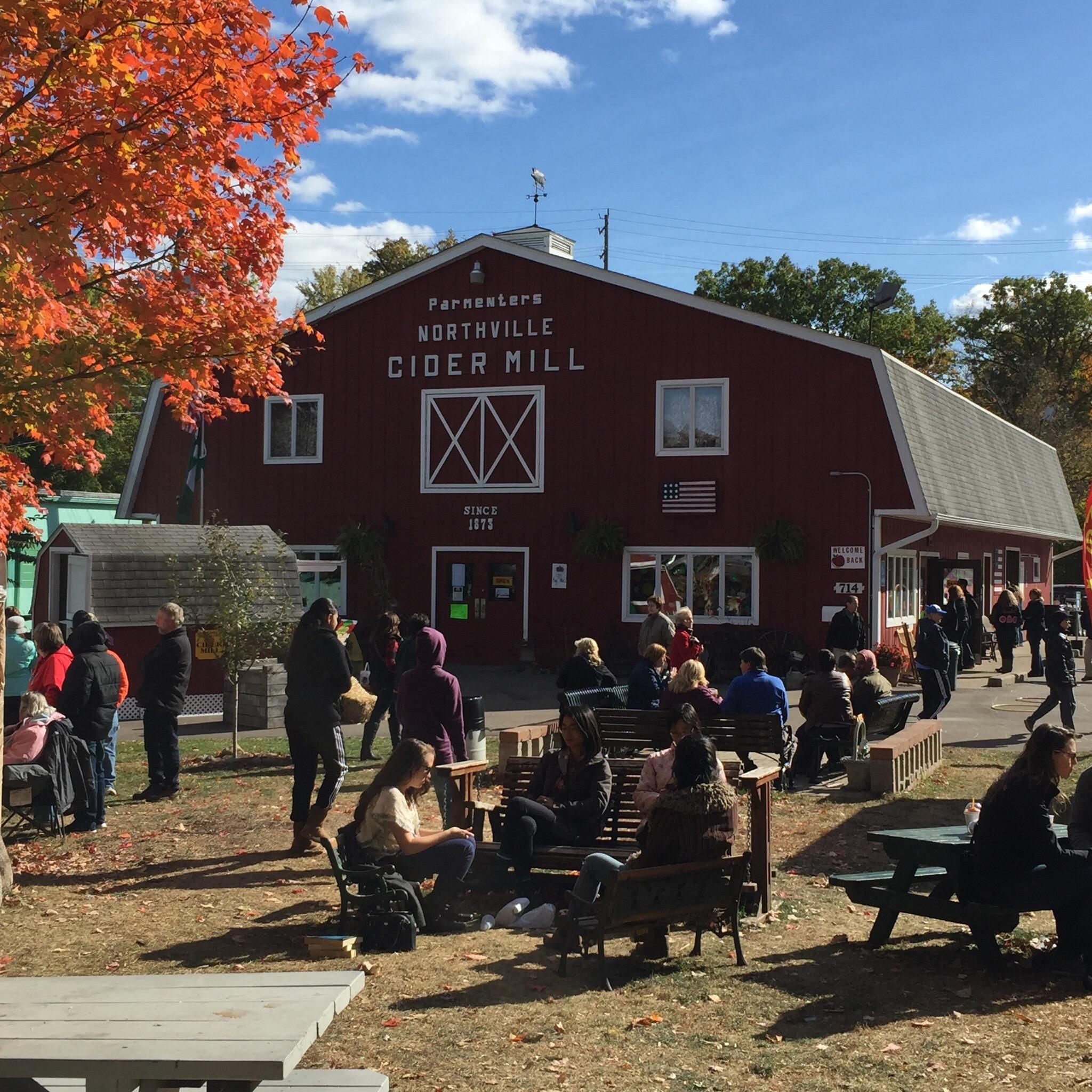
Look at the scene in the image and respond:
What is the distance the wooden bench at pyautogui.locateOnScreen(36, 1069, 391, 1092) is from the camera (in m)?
4.46

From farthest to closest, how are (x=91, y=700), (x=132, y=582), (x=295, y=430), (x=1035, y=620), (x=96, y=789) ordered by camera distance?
(x=295, y=430), (x=1035, y=620), (x=132, y=582), (x=91, y=700), (x=96, y=789)

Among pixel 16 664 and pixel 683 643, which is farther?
pixel 683 643

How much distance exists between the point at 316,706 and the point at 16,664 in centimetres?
463

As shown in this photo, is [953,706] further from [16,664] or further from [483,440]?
[16,664]

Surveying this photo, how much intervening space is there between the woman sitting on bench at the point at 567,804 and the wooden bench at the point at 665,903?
0.98 m

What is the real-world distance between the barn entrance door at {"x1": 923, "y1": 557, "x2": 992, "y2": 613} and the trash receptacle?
588 inches

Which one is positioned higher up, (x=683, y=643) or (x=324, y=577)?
(x=324, y=577)

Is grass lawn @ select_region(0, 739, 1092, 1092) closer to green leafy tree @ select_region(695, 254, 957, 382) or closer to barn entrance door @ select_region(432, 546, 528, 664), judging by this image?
barn entrance door @ select_region(432, 546, 528, 664)

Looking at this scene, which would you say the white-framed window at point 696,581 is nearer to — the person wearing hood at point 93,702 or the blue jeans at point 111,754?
the blue jeans at point 111,754

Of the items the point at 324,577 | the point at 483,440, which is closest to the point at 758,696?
the point at 483,440

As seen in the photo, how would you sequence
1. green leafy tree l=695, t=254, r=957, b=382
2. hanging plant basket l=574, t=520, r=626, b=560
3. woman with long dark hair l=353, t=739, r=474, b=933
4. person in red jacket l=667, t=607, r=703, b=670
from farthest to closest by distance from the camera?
green leafy tree l=695, t=254, r=957, b=382, hanging plant basket l=574, t=520, r=626, b=560, person in red jacket l=667, t=607, r=703, b=670, woman with long dark hair l=353, t=739, r=474, b=933

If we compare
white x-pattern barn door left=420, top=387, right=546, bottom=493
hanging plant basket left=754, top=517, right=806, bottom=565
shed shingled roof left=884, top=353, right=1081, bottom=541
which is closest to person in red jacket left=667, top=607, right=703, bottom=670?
hanging plant basket left=754, top=517, right=806, bottom=565

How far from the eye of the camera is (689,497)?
24.0m

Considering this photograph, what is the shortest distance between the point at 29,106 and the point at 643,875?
6.02 m
